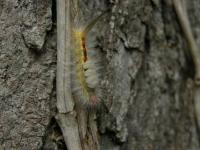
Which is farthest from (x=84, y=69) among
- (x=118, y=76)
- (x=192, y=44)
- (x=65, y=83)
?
(x=192, y=44)

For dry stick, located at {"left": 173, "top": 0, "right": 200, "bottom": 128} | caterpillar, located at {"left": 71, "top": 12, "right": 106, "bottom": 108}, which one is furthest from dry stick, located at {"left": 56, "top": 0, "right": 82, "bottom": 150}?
dry stick, located at {"left": 173, "top": 0, "right": 200, "bottom": 128}

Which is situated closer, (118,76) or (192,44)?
(118,76)

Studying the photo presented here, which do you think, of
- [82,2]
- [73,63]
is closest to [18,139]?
[73,63]

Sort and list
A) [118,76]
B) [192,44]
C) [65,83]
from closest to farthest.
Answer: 1. [65,83]
2. [118,76]
3. [192,44]

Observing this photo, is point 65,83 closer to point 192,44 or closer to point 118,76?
point 118,76

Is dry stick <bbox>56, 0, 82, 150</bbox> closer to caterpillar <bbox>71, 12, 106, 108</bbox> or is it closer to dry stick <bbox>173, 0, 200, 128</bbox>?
caterpillar <bbox>71, 12, 106, 108</bbox>

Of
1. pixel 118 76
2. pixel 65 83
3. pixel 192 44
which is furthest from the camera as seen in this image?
pixel 192 44

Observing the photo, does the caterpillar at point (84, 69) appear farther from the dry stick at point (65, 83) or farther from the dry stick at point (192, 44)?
the dry stick at point (192, 44)
